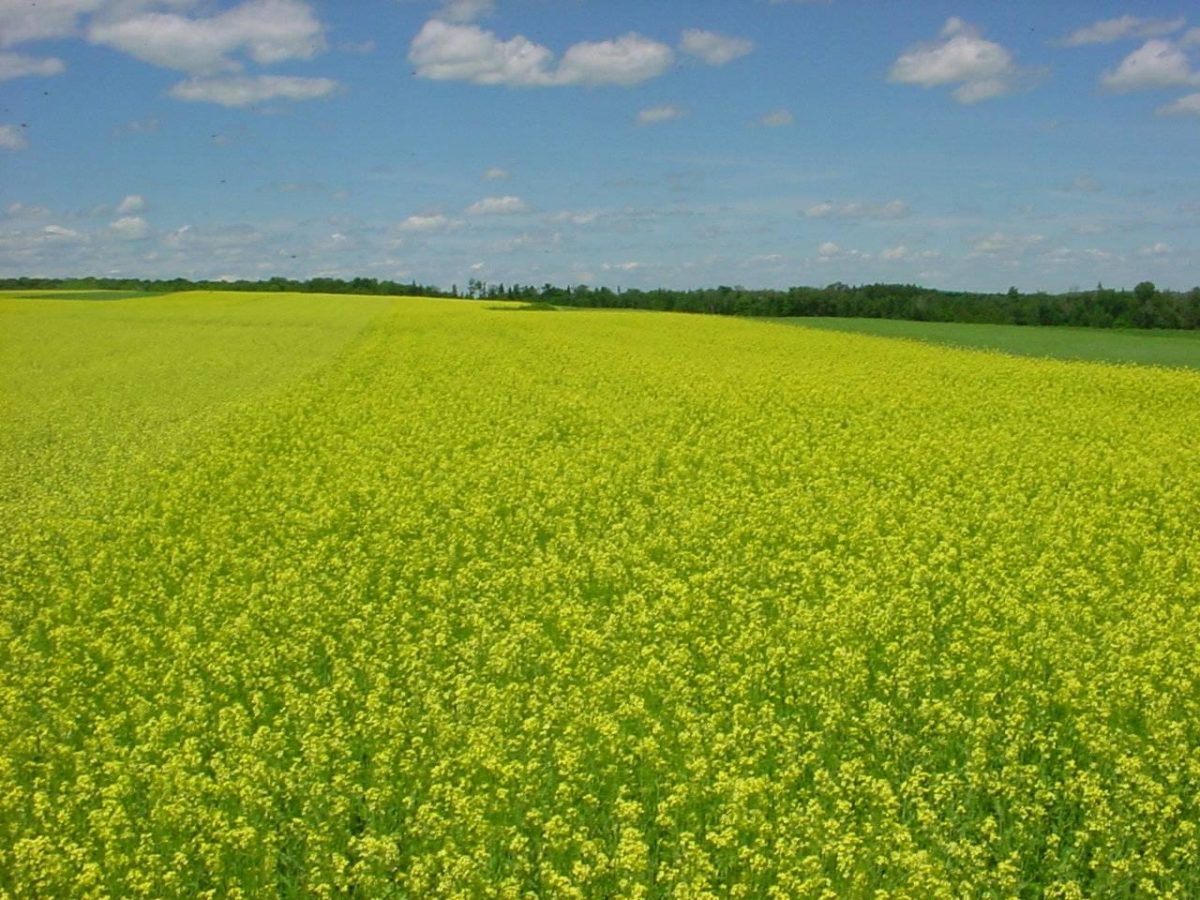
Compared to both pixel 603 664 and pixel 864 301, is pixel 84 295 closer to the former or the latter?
pixel 864 301

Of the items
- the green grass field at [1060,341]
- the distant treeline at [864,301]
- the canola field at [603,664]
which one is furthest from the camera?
the distant treeline at [864,301]

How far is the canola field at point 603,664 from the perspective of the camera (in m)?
5.32

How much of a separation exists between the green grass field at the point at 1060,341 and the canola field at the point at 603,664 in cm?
2004

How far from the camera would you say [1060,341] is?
42.0 m

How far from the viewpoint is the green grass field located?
35.4 meters

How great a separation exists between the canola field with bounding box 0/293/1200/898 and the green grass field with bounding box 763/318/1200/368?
2004 centimetres

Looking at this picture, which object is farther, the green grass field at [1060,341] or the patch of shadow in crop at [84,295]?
the patch of shadow in crop at [84,295]

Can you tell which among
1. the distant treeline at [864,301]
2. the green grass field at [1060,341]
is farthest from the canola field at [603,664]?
the distant treeline at [864,301]

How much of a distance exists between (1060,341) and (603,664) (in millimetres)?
38522

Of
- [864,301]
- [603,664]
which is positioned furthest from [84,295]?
[603,664]

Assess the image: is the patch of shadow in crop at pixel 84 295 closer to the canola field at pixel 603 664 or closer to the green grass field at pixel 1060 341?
the green grass field at pixel 1060 341

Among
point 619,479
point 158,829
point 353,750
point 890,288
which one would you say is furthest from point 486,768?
point 890,288

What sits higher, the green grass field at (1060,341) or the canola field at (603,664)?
the green grass field at (1060,341)

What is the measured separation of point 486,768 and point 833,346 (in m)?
32.0
